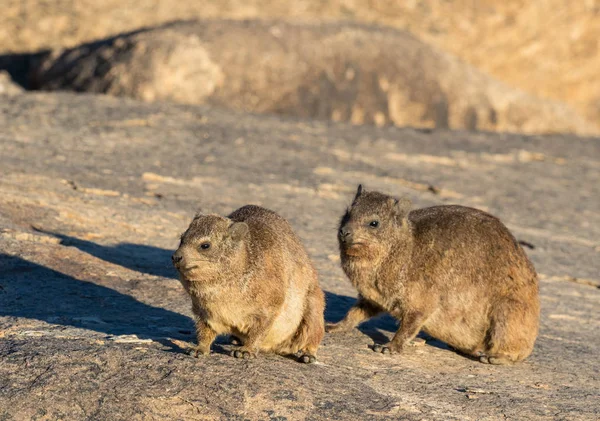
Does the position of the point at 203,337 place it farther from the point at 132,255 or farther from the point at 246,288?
the point at 132,255

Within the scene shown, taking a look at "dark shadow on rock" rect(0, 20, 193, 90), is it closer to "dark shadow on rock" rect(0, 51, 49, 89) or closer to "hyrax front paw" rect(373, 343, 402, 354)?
"dark shadow on rock" rect(0, 51, 49, 89)

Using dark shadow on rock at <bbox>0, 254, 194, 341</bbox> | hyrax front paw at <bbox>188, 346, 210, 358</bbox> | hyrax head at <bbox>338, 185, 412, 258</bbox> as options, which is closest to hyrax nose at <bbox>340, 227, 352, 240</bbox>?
hyrax head at <bbox>338, 185, 412, 258</bbox>

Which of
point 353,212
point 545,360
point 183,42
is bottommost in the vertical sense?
point 545,360

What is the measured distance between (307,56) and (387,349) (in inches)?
428

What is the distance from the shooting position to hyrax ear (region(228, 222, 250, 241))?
22.1ft

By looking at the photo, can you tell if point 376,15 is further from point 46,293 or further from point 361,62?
point 46,293

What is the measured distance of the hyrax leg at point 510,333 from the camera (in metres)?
7.95

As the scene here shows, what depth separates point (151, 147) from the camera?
13.8 metres

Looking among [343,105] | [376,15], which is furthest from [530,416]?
[376,15]

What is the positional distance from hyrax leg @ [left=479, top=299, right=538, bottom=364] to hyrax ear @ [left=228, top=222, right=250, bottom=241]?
2391mm

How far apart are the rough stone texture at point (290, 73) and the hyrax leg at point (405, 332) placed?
32.4 ft

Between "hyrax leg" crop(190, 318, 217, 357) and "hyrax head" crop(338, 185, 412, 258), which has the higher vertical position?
"hyrax head" crop(338, 185, 412, 258)

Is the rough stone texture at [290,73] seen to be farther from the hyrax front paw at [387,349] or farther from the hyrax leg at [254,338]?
the hyrax leg at [254,338]

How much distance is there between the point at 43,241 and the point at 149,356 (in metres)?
3.08
